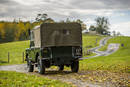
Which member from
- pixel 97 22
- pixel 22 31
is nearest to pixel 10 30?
pixel 22 31

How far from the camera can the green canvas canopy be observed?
14.0 metres

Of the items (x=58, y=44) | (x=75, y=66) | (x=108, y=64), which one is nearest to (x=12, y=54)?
(x=108, y=64)

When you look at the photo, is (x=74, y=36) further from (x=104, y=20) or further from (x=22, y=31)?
(x=104, y=20)

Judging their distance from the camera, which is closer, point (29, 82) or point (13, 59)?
point (29, 82)

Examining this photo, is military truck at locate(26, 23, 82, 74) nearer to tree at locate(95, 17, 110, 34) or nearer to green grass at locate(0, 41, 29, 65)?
green grass at locate(0, 41, 29, 65)

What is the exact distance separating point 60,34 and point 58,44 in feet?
2.27

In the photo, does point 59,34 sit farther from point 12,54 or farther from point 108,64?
point 12,54

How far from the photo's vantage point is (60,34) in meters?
14.3

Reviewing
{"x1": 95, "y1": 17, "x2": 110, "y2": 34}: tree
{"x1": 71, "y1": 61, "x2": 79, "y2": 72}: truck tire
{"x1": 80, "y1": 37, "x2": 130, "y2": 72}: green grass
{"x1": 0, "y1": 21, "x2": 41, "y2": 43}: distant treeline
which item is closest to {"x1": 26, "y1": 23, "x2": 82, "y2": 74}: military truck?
{"x1": 71, "y1": 61, "x2": 79, "y2": 72}: truck tire

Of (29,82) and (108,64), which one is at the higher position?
(29,82)

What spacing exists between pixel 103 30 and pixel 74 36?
144695 mm

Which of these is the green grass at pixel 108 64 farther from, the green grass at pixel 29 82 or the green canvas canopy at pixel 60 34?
the green grass at pixel 29 82

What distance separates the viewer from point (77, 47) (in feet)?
47.6

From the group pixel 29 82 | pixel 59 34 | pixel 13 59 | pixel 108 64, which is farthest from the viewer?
pixel 13 59
